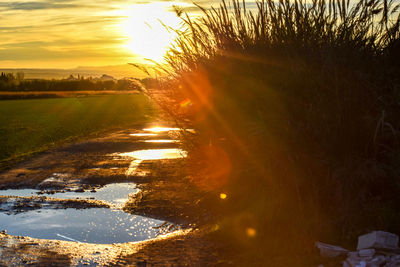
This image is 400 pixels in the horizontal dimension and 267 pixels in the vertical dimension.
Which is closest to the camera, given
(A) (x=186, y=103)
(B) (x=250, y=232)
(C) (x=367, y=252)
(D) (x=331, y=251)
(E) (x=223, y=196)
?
(C) (x=367, y=252)

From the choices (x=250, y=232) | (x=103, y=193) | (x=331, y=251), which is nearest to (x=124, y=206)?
(x=103, y=193)

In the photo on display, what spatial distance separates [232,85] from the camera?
28.4ft

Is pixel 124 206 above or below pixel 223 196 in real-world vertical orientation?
below

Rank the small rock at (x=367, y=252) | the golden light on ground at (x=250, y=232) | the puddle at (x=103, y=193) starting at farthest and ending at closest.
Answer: the puddle at (x=103, y=193), the golden light on ground at (x=250, y=232), the small rock at (x=367, y=252)

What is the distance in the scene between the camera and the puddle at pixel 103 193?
969 centimetres

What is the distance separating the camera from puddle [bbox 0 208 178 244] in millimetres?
7500

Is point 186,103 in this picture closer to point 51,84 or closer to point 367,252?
point 367,252

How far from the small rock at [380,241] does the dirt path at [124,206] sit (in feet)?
5.66

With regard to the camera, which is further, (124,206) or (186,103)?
(186,103)

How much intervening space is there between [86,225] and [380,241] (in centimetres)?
433

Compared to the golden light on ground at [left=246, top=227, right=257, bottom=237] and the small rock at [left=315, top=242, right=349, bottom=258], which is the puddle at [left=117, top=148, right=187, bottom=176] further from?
the small rock at [left=315, top=242, right=349, bottom=258]

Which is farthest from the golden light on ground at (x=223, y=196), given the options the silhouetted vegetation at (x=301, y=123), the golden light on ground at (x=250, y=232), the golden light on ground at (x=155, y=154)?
the golden light on ground at (x=155, y=154)

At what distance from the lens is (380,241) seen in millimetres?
5715

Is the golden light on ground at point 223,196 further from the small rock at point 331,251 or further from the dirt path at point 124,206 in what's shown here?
the small rock at point 331,251
